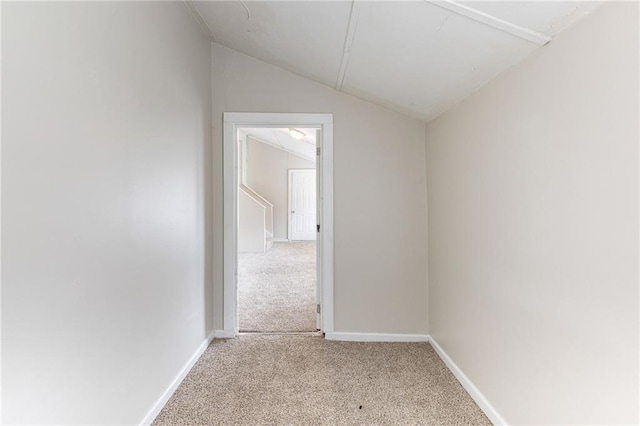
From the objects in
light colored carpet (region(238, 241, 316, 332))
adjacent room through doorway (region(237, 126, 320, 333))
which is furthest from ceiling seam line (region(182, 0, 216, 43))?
light colored carpet (region(238, 241, 316, 332))

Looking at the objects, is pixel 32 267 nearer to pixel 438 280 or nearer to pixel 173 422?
pixel 173 422

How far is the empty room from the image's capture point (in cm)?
86

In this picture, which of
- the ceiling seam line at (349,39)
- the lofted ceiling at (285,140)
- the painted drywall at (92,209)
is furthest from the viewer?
the lofted ceiling at (285,140)

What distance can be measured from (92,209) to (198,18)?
1.69m

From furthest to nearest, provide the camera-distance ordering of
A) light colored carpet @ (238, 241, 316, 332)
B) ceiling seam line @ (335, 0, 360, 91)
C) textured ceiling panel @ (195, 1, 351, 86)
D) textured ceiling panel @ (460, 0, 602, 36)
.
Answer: light colored carpet @ (238, 241, 316, 332), textured ceiling panel @ (195, 1, 351, 86), ceiling seam line @ (335, 0, 360, 91), textured ceiling panel @ (460, 0, 602, 36)

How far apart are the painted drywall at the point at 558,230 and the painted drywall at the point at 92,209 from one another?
1.79 metres

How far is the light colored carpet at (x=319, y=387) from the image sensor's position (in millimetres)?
1506

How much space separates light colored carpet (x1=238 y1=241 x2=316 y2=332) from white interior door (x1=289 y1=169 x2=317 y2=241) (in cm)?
166

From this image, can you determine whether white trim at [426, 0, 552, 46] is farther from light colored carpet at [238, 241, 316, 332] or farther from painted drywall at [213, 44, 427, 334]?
light colored carpet at [238, 241, 316, 332]

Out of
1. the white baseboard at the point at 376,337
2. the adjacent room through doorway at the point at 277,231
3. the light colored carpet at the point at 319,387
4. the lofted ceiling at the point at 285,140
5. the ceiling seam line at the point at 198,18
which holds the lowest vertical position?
the light colored carpet at the point at 319,387

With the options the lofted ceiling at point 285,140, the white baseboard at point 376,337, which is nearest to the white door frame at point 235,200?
the white baseboard at point 376,337

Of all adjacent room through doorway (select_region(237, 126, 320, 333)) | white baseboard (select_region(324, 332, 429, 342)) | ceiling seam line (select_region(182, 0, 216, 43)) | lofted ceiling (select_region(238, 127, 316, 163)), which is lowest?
white baseboard (select_region(324, 332, 429, 342))

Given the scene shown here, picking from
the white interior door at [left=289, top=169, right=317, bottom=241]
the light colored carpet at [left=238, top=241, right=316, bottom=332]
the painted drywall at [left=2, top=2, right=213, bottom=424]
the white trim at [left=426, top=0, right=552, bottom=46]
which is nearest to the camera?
the painted drywall at [left=2, top=2, right=213, bottom=424]

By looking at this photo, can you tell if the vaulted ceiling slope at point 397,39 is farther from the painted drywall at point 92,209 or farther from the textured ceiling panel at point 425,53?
the painted drywall at point 92,209
